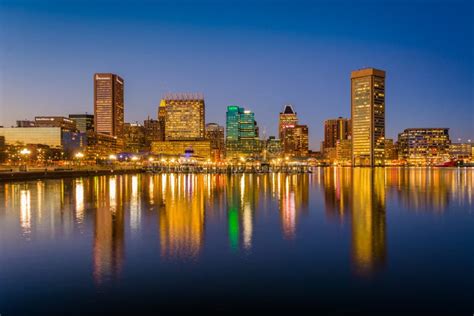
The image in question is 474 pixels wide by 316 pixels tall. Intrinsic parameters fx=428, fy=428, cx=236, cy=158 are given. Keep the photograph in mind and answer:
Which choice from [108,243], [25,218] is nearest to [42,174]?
[25,218]

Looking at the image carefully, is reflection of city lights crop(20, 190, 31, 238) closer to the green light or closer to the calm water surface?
the calm water surface

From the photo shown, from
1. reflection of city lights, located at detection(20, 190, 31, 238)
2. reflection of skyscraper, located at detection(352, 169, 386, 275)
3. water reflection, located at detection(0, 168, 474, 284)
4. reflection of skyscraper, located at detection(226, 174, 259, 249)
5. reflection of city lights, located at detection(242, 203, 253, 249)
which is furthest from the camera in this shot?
reflection of city lights, located at detection(20, 190, 31, 238)

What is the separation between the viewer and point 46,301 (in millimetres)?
12789

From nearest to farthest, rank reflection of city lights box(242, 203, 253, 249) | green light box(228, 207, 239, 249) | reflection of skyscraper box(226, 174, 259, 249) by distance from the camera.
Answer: green light box(228, 207, 239, 249)
reflection of city lights box(242, 203, 253, 249)
reflection of skyscraper box(226, 174, 259, 249)

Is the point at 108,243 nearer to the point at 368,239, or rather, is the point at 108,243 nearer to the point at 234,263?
the point at 234,263

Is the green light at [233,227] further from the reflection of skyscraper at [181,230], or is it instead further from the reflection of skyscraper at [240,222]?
the reflection of skyscraper at [181,230]

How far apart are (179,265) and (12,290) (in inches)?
225

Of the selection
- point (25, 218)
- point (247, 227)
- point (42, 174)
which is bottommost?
point (247, 227)

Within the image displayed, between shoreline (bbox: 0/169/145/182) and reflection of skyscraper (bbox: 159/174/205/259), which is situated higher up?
shoreline (bbox: 0/169/145/182)

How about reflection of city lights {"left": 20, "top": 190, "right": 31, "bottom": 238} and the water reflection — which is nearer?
the water reflection

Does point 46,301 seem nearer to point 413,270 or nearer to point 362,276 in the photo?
point 362,276

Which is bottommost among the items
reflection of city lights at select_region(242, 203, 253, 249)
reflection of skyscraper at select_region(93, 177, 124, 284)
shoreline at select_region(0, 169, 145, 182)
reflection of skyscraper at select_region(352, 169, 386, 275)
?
reflection of skyscraper at select_region(352, 169, 386, 275)

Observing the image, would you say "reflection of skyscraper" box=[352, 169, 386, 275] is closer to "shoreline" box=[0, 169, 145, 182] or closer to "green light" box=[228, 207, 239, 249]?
"green light" box=[228, 207, 239, 249]

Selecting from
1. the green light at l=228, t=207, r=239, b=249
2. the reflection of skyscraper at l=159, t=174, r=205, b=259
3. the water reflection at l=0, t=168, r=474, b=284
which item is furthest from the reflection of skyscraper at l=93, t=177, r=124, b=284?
the green light at l=228, t=207, r=239, b=249
